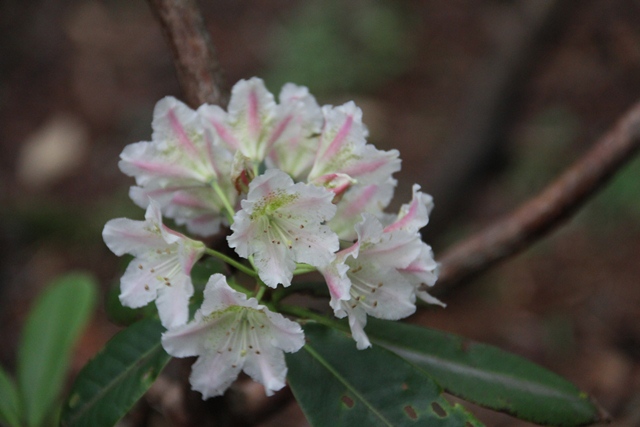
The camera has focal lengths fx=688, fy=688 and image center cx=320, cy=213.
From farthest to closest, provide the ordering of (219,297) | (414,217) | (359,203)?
(359,203) → (414,217) → (219,297)

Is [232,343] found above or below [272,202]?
below

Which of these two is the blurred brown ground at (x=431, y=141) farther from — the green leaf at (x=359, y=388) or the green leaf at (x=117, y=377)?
the green leaf at (x=117, y=377)

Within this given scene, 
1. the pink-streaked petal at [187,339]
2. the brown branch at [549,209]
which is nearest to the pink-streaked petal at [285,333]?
the pink-streaked petal at [187,339]

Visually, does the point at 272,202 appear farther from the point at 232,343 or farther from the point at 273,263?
the point at 232,343

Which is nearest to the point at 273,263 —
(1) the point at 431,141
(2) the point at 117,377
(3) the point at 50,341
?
(2) the point at 117,377

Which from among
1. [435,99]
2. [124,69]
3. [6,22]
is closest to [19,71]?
[6,22]

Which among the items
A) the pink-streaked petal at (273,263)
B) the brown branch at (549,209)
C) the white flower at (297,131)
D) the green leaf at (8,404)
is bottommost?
the green leaf at (8,404)
